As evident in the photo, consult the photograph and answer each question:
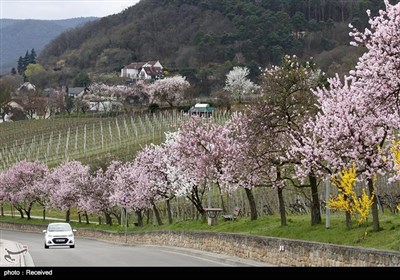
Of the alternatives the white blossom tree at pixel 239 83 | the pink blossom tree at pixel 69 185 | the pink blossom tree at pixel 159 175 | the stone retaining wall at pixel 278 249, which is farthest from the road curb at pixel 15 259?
the white blossom tree at pixel 239 83

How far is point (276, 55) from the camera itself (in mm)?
163125

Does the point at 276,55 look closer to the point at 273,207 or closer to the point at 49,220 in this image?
the point at 49,220

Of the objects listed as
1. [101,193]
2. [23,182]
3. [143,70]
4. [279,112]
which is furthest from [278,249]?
[143,70]

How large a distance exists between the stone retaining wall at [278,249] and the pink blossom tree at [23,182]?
37851 millimetres

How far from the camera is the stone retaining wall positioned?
17609mm

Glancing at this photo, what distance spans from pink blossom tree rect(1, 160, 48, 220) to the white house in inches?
4214

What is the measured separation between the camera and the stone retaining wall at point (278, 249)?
693 inches

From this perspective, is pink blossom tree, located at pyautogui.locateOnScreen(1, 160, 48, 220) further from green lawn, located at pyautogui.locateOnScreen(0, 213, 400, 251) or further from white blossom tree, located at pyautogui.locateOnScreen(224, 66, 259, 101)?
white blossom tree, located at pyautogui.locateOnScreen(224, 66, 259, 101)

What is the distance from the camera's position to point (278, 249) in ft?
76.0

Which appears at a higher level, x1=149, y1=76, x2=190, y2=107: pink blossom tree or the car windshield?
x1=149, y1=76, x2=190, y2=107: pink blossom tree

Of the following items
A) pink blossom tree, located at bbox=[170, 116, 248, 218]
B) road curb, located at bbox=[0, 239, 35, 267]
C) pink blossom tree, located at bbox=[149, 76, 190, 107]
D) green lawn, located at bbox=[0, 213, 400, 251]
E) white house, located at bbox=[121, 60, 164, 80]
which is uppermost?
white house, located at bbox=[121, 60, 164, 80]

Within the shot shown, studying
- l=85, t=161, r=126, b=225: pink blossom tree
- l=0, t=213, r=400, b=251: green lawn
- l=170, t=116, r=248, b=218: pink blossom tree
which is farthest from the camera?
l=85, t=161, r=126, b=225: pink blossom tree

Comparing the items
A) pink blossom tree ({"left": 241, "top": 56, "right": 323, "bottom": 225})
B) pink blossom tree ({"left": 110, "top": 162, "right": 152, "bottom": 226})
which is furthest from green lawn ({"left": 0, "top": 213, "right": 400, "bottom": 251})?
pink blossom tree ({"left": 110, "top": 162, "right": 152, "bottom": 226})

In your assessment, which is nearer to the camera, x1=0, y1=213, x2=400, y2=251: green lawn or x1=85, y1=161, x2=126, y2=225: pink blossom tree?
x1=0, y1=213, x2=400, y2=251: green lawn
